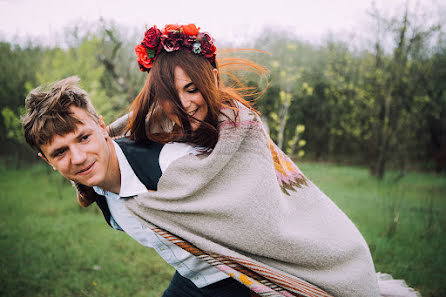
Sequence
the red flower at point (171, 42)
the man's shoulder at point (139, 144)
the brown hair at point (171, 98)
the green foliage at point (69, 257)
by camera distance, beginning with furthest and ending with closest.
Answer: the green foliage at point (69, 257) < the red flower at point (171, 42) < the brown hair at point (171, 98) < the man's shoulder at point (139, 144)

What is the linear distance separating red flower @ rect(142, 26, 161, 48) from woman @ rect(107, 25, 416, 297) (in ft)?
1.65

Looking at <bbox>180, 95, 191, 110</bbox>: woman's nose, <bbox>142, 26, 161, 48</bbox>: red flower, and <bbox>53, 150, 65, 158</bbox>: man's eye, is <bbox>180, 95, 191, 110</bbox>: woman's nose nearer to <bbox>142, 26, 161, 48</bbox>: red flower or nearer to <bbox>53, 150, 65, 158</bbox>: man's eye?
<bbox>142, 26, 161, 48</bbox>: red flower

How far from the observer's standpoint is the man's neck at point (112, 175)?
169 centimetres

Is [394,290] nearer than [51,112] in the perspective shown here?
No

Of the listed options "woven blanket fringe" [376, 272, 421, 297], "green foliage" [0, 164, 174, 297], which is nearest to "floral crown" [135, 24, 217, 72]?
"woven blanket fringe" [376, 272, 421, 297]

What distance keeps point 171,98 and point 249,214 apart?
3.03 feet

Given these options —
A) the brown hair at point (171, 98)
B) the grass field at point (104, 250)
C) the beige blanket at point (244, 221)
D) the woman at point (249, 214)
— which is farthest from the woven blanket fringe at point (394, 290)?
the brown hair at point (171, 98)

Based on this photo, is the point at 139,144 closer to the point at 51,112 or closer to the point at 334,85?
the point at 51,112

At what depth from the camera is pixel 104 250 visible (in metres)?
4.28

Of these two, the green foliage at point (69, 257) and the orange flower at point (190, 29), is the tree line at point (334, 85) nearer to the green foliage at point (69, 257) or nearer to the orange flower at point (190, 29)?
the green foliage at point (69, 257)

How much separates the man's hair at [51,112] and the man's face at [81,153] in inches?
1.1

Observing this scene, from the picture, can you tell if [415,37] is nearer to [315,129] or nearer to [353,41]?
[353,41]

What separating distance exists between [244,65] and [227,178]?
104cm

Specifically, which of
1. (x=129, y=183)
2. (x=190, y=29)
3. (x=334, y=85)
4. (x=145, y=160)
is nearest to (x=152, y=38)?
(x=190, y=29)
